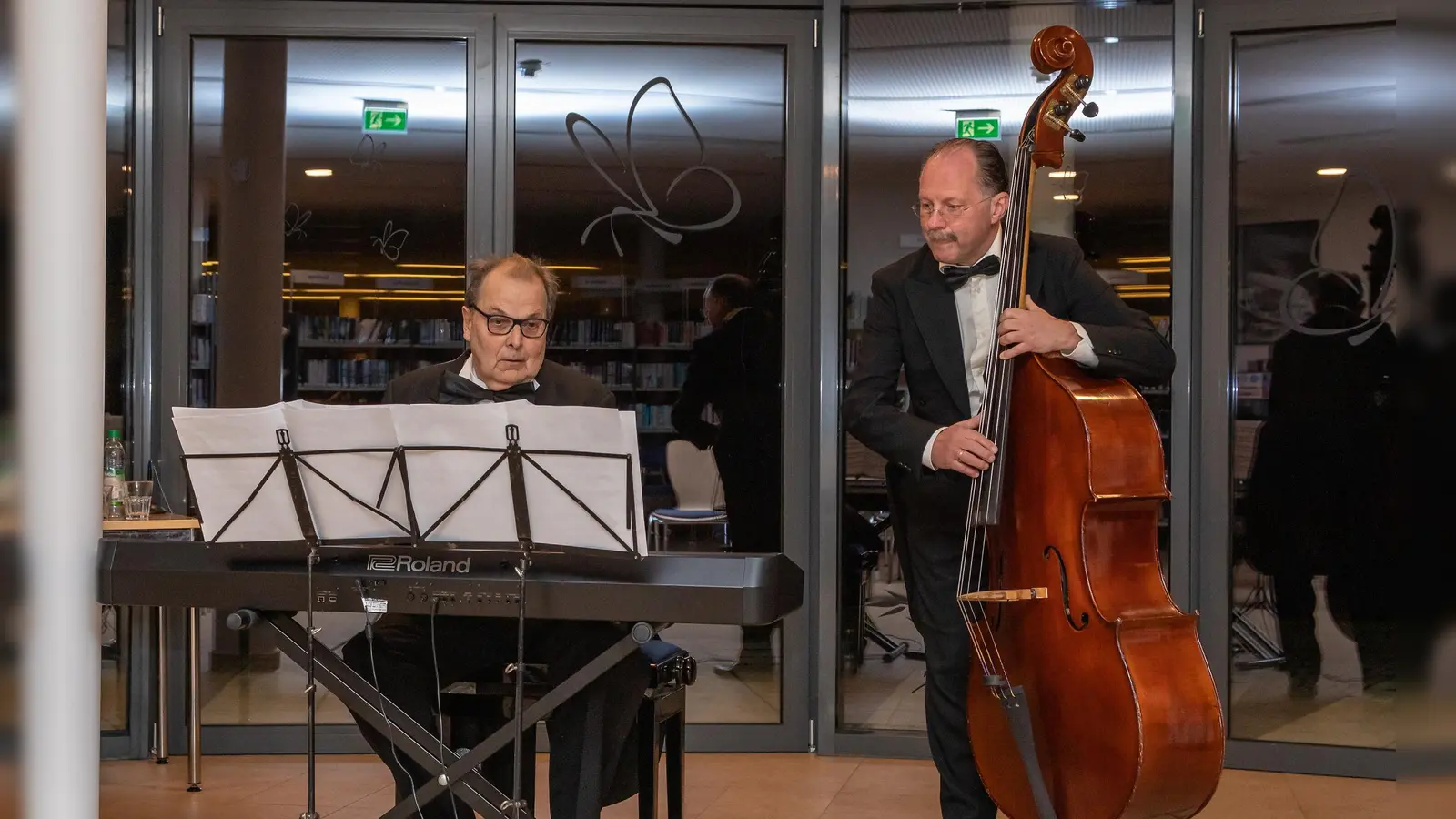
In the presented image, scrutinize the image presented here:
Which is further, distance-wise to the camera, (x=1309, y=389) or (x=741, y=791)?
(x=1309, y=389)

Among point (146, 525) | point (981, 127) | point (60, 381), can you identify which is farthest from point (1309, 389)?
point (60, 381)

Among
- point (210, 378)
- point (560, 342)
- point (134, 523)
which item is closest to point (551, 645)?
point (134, 523)

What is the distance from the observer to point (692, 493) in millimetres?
4207

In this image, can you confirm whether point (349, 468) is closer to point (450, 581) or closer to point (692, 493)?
point (450, 581)

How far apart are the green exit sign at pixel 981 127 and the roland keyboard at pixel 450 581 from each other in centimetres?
231

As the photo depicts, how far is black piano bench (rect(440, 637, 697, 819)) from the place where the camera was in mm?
2465

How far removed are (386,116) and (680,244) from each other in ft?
3.37

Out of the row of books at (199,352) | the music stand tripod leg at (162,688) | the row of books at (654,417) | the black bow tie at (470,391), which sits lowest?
the music stand tripod leg at (162,688)

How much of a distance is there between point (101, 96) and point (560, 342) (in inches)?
150

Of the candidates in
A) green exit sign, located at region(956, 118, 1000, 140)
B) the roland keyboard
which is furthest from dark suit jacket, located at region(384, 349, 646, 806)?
green exit sign, located at region(956, 118, 1000, 140)

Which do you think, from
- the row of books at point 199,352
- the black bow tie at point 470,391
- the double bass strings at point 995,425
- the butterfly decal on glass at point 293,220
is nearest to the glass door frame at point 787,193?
the butterfly decal on glass at point 293,220

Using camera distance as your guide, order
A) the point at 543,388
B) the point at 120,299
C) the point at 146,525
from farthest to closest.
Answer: the point at 120,299
the point at 146,525
the point at 543,388

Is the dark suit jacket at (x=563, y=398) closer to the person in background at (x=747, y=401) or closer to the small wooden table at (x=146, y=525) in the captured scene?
the small wooden table at (x=146, y=525)

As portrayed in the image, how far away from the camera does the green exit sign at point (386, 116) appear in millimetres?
4164
